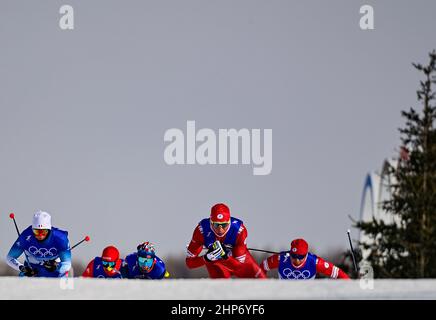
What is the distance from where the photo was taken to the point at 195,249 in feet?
47.9

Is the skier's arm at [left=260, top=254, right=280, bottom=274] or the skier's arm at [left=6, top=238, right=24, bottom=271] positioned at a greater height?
the skier's arm at [left=6, top=238, right=24, bottom=271]

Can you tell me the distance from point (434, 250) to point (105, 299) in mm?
26206

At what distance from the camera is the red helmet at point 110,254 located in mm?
14867

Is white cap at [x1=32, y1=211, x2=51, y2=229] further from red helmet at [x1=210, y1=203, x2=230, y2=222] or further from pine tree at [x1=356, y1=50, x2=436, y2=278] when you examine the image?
pine tree at [x1=356, y1=50, x2=436, y2=278]

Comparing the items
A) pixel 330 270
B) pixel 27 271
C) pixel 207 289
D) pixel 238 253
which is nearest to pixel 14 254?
pixel 27 271

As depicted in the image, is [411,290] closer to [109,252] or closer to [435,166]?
[109,252]

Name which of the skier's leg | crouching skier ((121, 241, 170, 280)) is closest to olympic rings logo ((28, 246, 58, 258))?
crouching skier ((121, 241, 170, 280))

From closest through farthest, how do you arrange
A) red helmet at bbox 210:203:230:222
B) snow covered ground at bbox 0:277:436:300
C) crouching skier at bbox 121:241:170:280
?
snow covered ground at bbox 0:277:436:300 → red helmet at bbox 210:203:230:222 → crouching skier at bbox 121:241:170:280

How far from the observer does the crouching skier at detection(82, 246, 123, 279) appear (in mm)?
14875

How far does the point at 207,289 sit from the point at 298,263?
7.84 meters

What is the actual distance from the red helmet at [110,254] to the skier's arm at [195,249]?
3.37ft

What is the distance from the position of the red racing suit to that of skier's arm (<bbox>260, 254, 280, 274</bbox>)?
0.60 m

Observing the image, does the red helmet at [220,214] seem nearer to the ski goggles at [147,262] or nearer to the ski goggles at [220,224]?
the ski goggles at [220,224]
